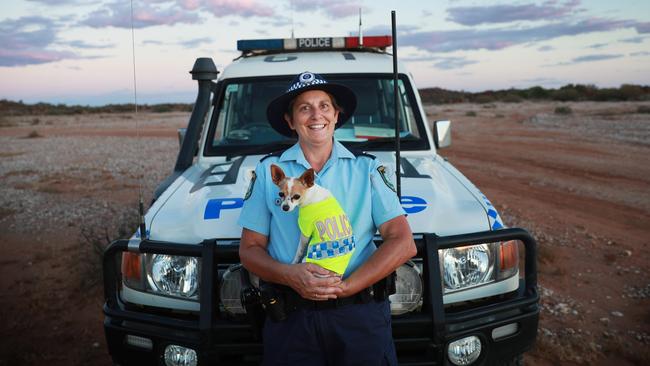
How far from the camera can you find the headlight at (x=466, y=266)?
2.68 metres

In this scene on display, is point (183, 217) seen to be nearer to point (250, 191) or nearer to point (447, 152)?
point (250, 191)

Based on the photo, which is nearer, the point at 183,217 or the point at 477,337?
the point at 477,337

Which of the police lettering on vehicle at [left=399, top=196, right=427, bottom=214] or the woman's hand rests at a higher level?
the police lettering on vehicle at [left=399, top=196, right=427, bottom=214]

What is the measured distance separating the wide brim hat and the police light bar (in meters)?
2.14

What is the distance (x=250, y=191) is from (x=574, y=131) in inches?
650

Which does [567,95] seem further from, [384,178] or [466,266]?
[384,178]

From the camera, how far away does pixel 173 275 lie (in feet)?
8.77

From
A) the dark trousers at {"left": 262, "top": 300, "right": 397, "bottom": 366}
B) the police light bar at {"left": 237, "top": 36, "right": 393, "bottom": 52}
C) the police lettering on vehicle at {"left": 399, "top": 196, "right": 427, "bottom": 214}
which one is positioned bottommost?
the dark trousers at {"left": 262, "top": 300, "right": 397, "bottom": 366}

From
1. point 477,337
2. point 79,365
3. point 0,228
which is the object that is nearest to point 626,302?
point 477,337

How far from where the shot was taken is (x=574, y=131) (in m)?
16.7

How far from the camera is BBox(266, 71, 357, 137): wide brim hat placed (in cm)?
229

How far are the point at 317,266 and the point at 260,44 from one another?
322 centimetres

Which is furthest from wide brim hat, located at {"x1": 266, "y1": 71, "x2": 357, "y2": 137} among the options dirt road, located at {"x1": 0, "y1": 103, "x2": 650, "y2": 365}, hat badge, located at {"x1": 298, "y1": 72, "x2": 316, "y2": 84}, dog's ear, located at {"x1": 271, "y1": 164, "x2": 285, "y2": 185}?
dirt road, located at {"x1": 0, "y1": 103, "x2": 650, "y2": 365}

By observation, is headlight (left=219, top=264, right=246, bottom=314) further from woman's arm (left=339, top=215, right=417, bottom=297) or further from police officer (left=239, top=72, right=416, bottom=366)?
woman's arm (left=339, top=215, right=417, bottom=297)
